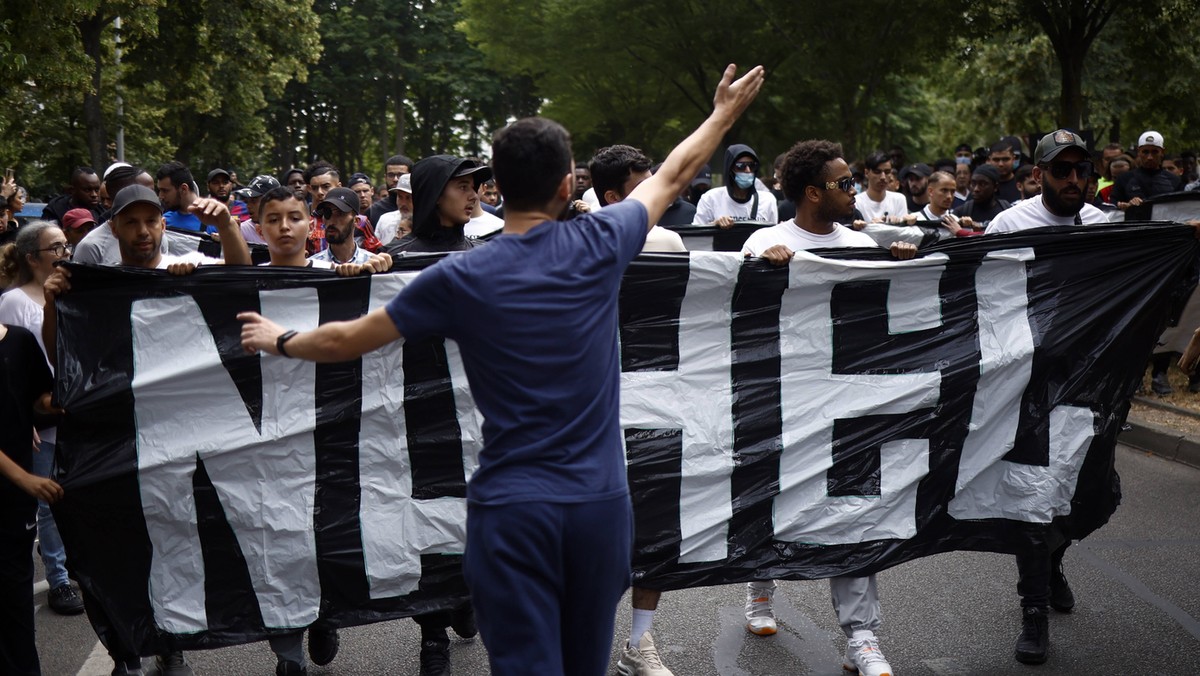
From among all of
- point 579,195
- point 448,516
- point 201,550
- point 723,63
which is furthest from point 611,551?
point 723,63

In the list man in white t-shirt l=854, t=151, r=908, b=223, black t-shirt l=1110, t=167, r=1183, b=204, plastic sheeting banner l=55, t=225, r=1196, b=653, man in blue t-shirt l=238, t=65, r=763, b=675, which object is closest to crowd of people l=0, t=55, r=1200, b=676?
man in blue t-shirt l=238, t=65, r=763, b=675

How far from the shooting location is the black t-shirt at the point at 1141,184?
41.3 ft

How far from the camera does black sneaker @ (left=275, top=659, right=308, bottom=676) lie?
15.9 ft

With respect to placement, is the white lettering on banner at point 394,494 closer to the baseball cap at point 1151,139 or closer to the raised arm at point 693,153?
the raised arm at point 693,153

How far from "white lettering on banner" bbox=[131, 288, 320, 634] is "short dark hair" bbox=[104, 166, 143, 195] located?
359cm

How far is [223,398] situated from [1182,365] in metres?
3.89

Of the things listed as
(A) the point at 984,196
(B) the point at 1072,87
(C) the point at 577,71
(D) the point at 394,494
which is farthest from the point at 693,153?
(C) the point at 577,71

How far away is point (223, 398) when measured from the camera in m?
4.78

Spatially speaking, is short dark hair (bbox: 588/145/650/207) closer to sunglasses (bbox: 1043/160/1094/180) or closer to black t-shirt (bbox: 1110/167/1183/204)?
sunglasses (bbox: 1043/160/1094/180)

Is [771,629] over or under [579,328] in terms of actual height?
under

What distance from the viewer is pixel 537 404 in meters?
3.02

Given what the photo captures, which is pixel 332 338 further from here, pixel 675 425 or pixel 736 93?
pixel 675 425

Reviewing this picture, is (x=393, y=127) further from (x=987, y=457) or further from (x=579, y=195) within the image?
(x=987, y=457)

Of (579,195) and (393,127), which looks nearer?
(579,195)
